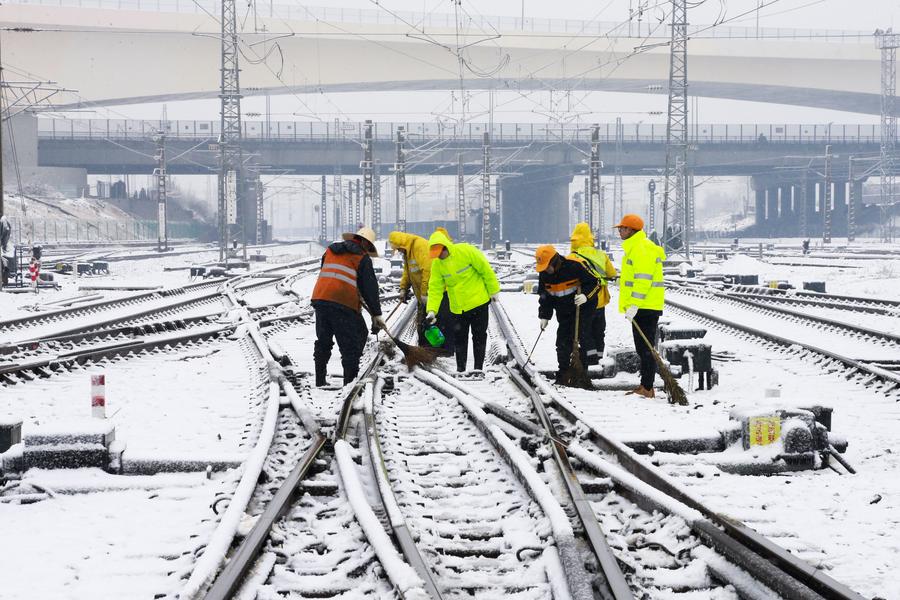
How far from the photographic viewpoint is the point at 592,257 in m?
11.6

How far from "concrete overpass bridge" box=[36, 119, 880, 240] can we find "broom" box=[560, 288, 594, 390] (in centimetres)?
6428

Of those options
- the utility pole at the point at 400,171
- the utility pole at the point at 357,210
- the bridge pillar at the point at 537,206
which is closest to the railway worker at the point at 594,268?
the utility pole at the point at 400,171

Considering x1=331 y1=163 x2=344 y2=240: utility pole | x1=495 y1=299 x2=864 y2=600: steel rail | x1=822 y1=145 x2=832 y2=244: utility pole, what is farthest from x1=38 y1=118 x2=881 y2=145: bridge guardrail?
x1=495 y1=299 x2=864 y2=600: steel rail

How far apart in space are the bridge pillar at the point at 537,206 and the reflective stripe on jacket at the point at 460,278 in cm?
7704

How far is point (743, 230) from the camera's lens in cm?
11644

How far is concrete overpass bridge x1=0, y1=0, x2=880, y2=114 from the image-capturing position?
65.2 metres

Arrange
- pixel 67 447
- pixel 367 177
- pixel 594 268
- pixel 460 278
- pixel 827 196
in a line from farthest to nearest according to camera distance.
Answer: pixel 827 196 < pixel 367 177 < pixel 460 278 < pixel 594 268 < pixel 67 447

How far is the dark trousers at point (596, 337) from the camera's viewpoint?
11.6 metres

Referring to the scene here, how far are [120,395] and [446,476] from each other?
5114 mm

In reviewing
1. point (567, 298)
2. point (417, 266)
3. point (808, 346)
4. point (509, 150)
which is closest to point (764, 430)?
point (567, 298)

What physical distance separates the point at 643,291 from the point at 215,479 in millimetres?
4872

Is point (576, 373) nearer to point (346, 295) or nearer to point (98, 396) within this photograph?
point (346, 295)

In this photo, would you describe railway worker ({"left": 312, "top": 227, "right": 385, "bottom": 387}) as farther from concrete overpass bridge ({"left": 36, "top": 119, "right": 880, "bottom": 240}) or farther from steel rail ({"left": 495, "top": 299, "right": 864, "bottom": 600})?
concrete overpass bridge ({"left": 36, "top": 119, "right": 880, "bottom": 240})

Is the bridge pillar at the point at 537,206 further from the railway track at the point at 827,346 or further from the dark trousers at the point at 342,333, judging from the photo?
the dark trousers at the point at 342,333
